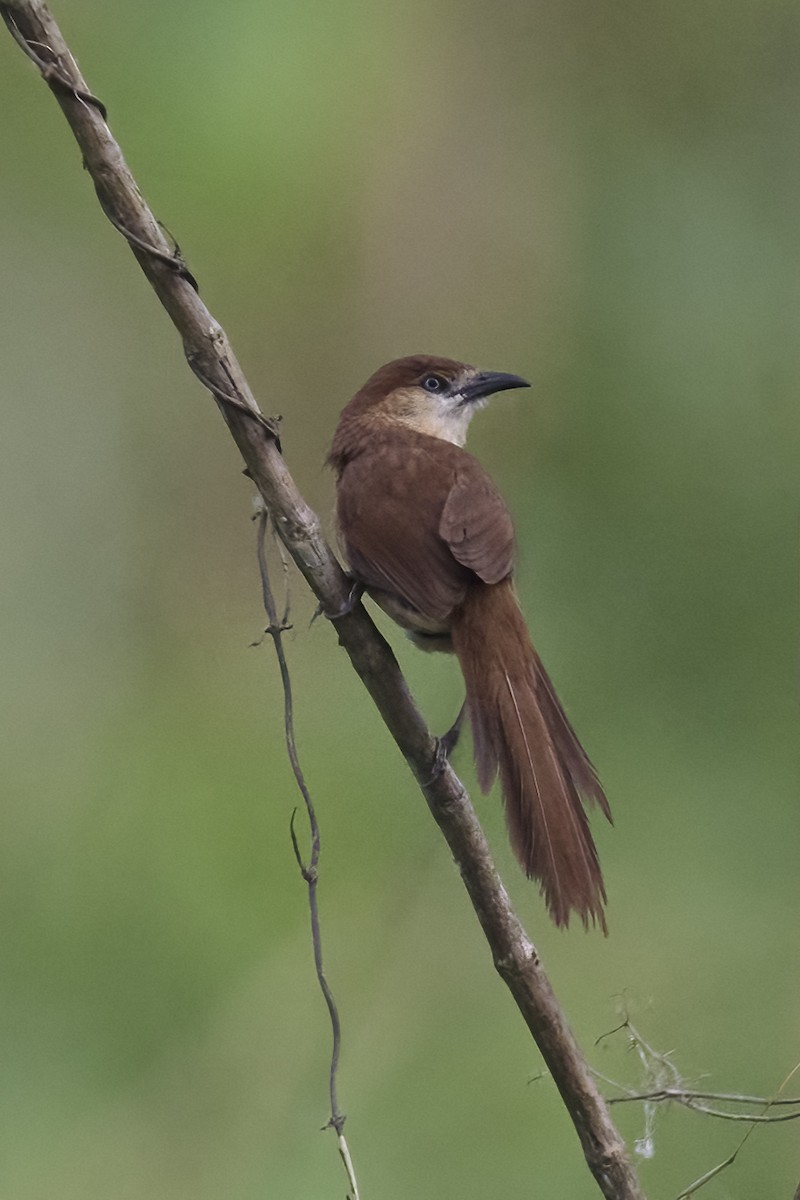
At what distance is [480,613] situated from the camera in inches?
94.7

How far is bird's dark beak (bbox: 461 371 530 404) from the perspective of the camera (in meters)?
3.16

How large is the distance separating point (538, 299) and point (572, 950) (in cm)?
186

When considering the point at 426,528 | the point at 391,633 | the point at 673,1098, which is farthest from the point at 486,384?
the point at 673,1098

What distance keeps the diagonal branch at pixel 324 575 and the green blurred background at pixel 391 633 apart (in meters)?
1.33

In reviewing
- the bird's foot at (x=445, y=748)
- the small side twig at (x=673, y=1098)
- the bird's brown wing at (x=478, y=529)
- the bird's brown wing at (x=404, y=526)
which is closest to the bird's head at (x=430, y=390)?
the bird's brown wing at (x=404, y=526)

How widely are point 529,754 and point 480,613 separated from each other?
1.00 feet

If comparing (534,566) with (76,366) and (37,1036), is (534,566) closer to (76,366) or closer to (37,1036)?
(76,366)

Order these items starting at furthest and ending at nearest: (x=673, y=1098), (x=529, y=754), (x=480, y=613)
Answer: (x=480, y=613) → (x=529, y=754) → (x=673, y=1098)

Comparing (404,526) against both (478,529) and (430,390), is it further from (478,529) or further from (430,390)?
(430,390)

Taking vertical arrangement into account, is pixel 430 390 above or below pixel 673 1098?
above

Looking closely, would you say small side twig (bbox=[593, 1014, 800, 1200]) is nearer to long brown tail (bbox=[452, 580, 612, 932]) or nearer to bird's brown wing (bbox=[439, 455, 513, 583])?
long brown tail (bbox=[452, 580, 612, 932])

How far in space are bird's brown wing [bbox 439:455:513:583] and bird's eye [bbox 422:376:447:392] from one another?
0.71 m

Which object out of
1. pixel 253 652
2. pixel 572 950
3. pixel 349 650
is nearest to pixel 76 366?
pixel 253 652

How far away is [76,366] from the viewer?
13.5 feet
